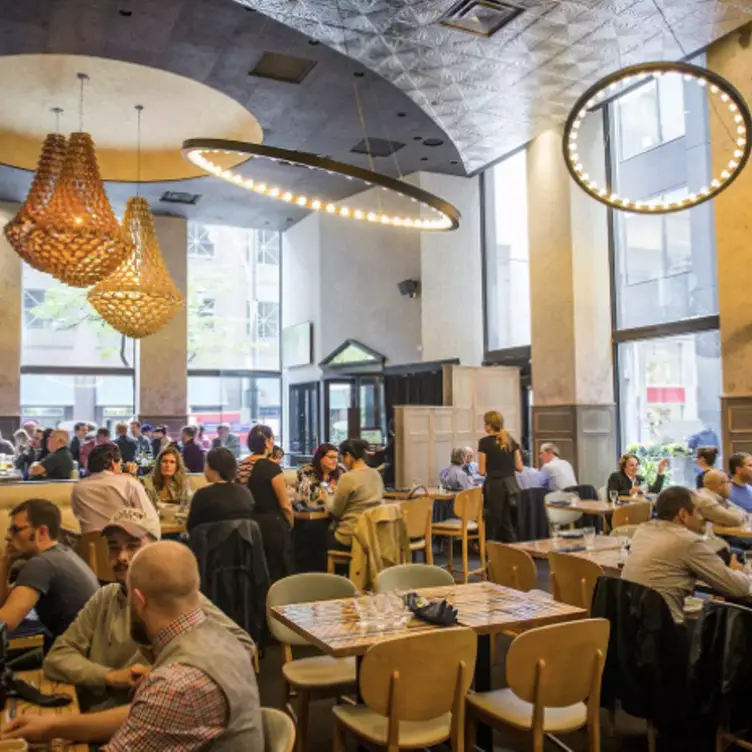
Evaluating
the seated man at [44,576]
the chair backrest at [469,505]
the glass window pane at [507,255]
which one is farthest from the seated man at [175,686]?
the glass window pane at [507,255]

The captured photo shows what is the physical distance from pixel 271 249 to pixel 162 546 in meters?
14.9

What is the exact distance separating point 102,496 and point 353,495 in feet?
5.92

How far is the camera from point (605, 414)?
987 centimetres

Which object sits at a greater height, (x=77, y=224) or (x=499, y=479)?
(x=77, y=224)

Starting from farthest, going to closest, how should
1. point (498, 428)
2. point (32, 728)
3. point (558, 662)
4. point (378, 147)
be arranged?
point (378, 147) < point (498, 428) < point (558, 662) < point (32, 728)

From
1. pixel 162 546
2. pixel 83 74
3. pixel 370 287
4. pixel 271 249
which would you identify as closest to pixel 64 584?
pixel 162 546

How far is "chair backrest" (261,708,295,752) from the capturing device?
6.63ft

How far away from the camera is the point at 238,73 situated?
27.4ft

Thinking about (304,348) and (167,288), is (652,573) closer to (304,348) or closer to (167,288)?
(167,288)

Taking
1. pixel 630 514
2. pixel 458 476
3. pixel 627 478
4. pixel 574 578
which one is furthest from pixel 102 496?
pixel 627 478

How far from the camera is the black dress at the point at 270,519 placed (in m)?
5.29

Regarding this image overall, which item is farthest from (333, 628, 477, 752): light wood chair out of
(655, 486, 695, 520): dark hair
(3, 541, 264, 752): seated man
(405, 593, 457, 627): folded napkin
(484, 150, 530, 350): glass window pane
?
(484, 150, 530, 350): glass window pane

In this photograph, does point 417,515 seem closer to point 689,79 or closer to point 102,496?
point 102,496

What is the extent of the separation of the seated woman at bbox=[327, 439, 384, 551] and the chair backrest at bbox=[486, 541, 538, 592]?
4.68 ft
